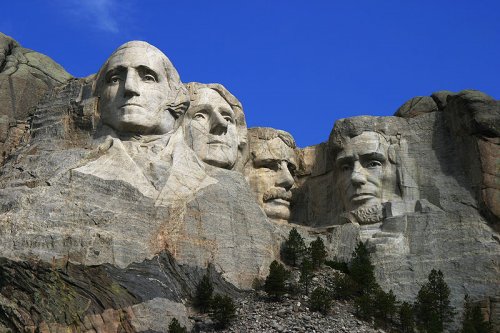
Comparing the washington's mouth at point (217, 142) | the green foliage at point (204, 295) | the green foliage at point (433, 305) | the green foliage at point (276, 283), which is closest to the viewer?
the green foliage at point (204, 295)

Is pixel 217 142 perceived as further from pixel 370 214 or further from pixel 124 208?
pixel 124 208

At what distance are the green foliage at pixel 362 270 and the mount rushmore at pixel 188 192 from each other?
0.44 metres

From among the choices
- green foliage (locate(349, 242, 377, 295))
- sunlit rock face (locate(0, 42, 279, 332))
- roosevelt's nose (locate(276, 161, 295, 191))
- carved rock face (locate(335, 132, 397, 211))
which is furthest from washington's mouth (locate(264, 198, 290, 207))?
green foliage (locate(349, 242, 377, 295))

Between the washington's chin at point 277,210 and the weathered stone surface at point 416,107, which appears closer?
the washington's chin at point 277,210

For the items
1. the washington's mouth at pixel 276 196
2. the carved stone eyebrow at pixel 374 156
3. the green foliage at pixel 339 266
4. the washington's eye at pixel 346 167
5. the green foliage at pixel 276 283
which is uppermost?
the carved stone eyebrow at pixel 374 156

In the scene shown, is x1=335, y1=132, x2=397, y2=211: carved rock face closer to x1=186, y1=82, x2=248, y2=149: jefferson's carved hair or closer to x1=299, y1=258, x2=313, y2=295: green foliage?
x1=186, y1=82, x2=248, y2=149: jefferson's carved hair

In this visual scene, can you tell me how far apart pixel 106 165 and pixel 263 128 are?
6.27 metres

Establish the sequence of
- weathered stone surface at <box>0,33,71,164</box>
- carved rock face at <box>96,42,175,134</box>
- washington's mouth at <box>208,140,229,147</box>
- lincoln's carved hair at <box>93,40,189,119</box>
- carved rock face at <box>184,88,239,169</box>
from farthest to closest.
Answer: washington's mouth at <box>208,140,229,147</box> → carved rock face at <box>184,88,239,169</box> → weathered stone surface at <box>0,33,71,164</box> → lincoln's carved hair at <box>93,40,189,119</box> → carved rock face at <box>96,42,175,134</box>

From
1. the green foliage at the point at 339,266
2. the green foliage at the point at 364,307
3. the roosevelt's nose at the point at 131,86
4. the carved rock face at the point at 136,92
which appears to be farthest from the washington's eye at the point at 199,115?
the green foliage at the point at 364,307

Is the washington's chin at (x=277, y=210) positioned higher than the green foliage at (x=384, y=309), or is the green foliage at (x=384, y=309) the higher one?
the washington's chin at (x=277, y=210)

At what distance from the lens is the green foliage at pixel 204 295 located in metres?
30.2

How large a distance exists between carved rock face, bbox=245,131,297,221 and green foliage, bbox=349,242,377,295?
321 centimetres

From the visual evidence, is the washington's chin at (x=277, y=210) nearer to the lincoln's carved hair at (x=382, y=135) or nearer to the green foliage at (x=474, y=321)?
the lincoln's carved hair at (x=382, y=135)

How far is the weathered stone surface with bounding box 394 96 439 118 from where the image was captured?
36.5 m
